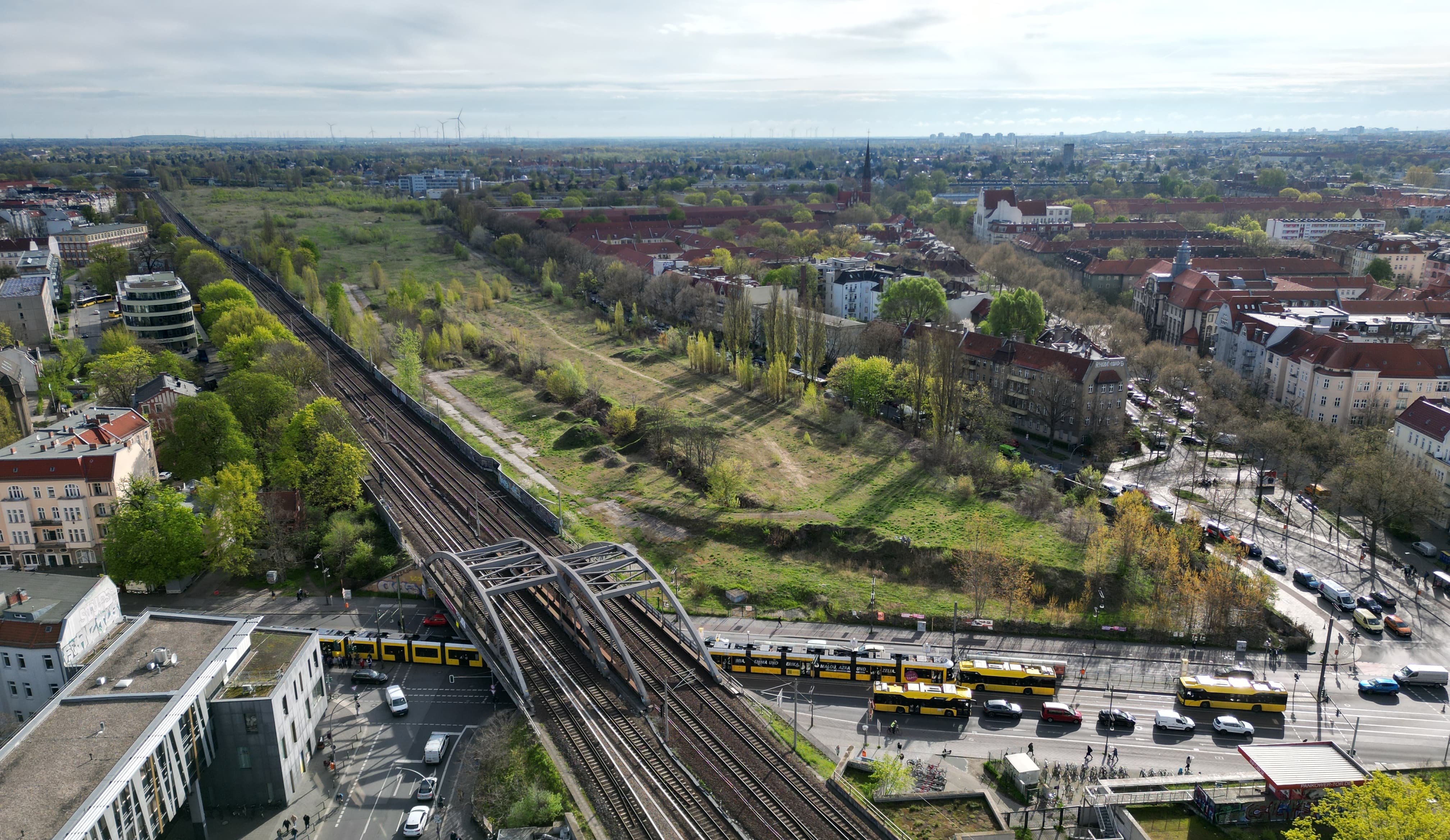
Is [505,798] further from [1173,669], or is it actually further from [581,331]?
[581,331]

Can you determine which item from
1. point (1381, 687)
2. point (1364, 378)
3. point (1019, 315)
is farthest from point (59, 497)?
point (1364, 378)

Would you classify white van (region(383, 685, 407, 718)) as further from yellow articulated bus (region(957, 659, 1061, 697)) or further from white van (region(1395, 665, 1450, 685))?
white van (region(1395, 665, 1450, 685))

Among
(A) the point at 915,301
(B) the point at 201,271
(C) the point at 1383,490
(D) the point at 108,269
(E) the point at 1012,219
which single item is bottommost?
(C) the point at 1383,490

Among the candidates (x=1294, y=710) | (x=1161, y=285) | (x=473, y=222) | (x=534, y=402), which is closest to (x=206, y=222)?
(x=473, y=222)

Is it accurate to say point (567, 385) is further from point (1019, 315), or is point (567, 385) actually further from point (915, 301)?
point (1019, 315)

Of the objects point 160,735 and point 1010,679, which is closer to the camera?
point 160,735

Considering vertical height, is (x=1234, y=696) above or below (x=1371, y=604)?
above

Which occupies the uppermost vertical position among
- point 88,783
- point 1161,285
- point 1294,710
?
point 1161,285
